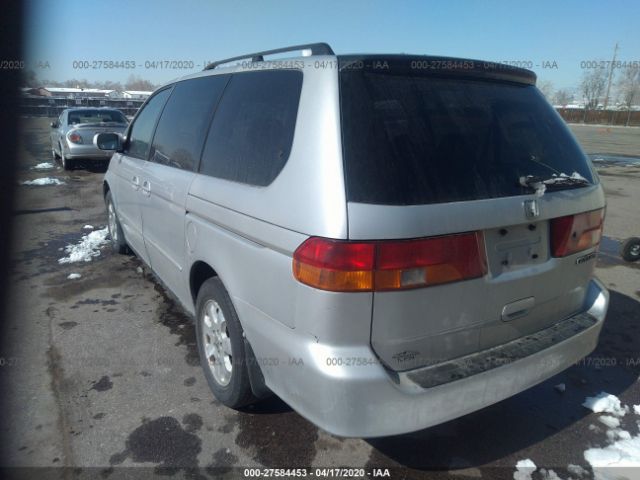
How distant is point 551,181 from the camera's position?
7.38 feet

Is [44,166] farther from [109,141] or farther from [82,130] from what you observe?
[109,141]

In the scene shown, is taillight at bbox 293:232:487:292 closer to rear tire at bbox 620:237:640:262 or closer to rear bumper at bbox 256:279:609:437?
rear bumper at bbox 256:279:609:437

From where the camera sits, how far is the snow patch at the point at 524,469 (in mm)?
2297

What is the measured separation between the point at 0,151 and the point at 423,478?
27.2 ft

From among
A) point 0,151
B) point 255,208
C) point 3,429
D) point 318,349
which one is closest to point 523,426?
point 318,349

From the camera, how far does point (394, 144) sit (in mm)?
1916

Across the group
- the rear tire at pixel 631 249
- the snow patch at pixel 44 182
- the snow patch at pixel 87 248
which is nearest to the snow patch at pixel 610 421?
the rear tire at pixel 631 249

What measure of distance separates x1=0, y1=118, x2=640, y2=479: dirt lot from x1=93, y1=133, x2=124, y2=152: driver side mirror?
1447mm

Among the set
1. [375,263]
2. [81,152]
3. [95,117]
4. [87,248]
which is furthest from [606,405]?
[95,117]

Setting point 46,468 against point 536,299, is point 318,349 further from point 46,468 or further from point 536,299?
point 46,468

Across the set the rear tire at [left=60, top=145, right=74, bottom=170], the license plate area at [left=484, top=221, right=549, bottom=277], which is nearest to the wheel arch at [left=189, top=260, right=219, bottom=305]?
the license plate area at [left=484, top=221, right=549, bottom=277]

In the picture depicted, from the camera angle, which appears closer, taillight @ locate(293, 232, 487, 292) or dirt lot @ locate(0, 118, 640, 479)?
taillight @ locate(293, 232, 487, 292)

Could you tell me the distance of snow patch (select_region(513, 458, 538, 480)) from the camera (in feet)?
7.54

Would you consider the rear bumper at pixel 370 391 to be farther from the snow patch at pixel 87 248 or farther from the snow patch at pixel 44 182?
the snow patch at pixel 44 182
